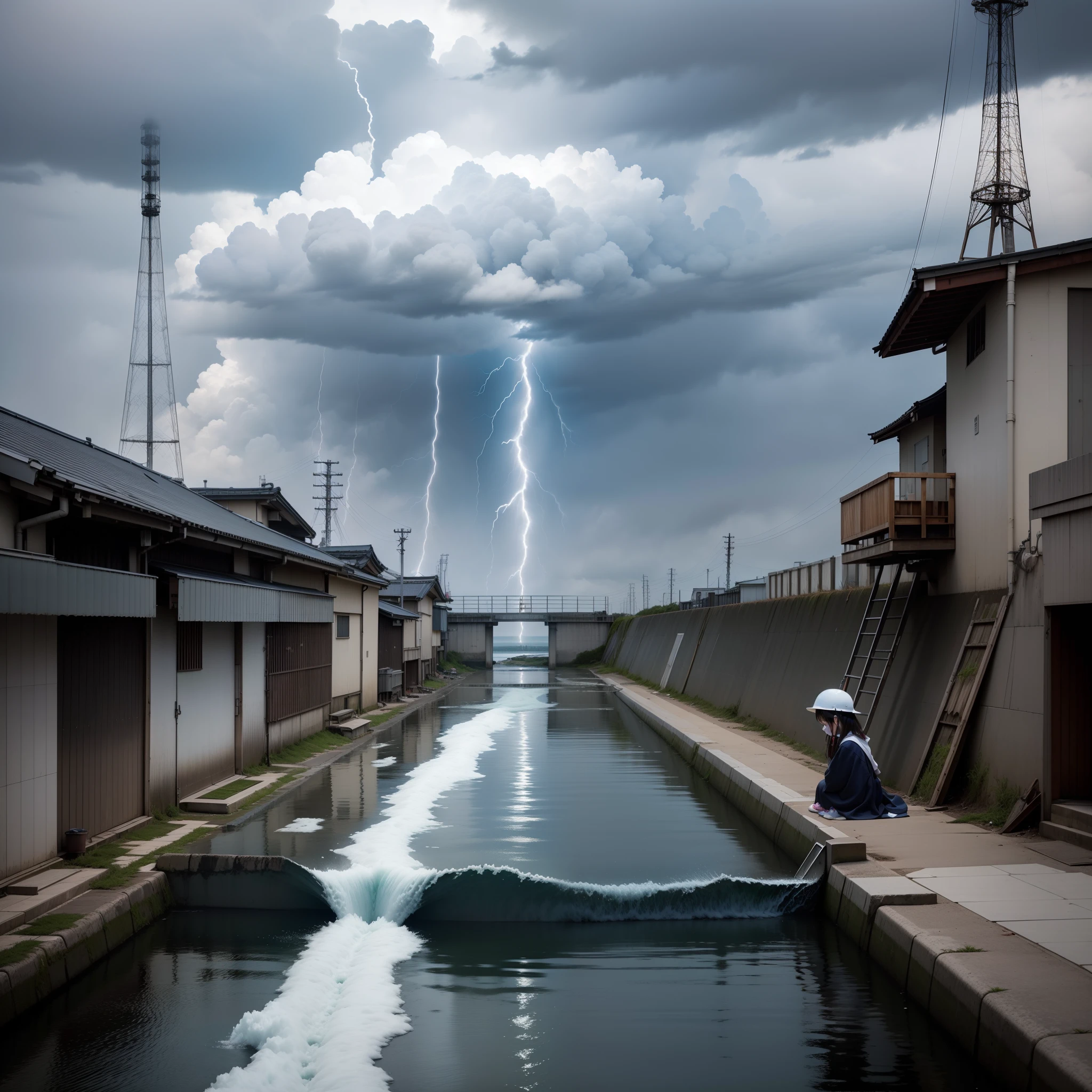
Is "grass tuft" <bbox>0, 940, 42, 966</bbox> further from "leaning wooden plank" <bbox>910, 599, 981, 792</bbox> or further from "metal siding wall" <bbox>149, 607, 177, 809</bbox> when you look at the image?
"leaning wooden plank" <bbox>910, 599, 981, 792</bbox>

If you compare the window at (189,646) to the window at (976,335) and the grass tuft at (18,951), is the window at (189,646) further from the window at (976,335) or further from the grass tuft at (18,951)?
the window at (976,335)

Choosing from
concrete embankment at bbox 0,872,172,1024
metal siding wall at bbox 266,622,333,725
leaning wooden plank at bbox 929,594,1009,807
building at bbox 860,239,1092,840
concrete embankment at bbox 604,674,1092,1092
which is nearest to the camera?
concrete embankment at bbox 604,674,1092,1092

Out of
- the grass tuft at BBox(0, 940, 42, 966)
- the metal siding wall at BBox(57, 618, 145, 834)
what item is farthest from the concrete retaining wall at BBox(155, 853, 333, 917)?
the grass tuft at BBox(0, 940, 42, 966)

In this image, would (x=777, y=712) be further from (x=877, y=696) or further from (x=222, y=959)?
(x=222, y=959)

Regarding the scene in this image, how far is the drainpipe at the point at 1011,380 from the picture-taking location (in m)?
12.8

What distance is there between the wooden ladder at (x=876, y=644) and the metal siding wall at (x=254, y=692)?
32.1 ft

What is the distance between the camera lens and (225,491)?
79.6 ft

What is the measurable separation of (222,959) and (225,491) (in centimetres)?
1683

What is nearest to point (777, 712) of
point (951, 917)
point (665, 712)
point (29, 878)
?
point (665, 712)

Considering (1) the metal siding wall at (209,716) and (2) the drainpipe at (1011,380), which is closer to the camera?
(2) the drainpipe at (1011,380)

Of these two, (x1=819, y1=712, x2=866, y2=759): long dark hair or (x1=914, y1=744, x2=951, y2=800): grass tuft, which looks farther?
(x1=914, y1=744, x2=951, y2=800): grass tuft

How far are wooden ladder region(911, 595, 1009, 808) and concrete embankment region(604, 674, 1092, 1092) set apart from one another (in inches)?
27.7

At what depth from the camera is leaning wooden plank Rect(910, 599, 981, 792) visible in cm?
1309

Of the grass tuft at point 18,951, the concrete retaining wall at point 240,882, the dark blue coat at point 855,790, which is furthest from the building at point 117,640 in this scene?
the dark blue coat at point 855,790
